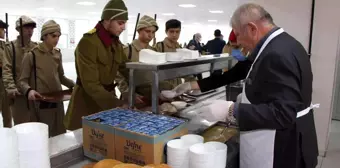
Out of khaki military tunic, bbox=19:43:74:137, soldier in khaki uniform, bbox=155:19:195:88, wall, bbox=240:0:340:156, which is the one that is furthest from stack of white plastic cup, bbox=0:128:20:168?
wall, bbox=240:0:340:156

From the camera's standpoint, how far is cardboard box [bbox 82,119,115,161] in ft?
3.82

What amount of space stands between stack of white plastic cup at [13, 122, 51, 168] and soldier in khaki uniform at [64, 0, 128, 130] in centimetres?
77

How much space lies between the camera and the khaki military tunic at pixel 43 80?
2697 millimetres

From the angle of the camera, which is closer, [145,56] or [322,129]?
[145,56]

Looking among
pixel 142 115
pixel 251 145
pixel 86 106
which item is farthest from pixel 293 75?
pixel 86 106

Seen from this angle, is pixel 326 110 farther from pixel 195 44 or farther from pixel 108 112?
pixel 195 44

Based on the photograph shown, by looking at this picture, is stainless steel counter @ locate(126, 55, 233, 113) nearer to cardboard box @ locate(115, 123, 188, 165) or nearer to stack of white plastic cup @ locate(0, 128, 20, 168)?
cardboard box @ locate(115, 123, 188, 165)

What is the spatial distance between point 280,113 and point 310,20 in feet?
8.03

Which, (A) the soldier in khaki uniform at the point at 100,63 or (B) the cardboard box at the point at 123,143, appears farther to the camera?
(A) the soldier in khaki uniform at the point at 100,63

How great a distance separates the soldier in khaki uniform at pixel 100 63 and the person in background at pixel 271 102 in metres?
0.71

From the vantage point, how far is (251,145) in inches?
51.2

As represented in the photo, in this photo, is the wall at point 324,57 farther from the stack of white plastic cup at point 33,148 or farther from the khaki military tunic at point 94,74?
the stack of white plastic cup at point 33,148

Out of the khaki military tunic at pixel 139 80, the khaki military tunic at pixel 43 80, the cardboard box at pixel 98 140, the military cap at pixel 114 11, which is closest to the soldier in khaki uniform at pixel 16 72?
the khaki military tunic at pixel 43 80

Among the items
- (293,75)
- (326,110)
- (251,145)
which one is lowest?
(326,110)
